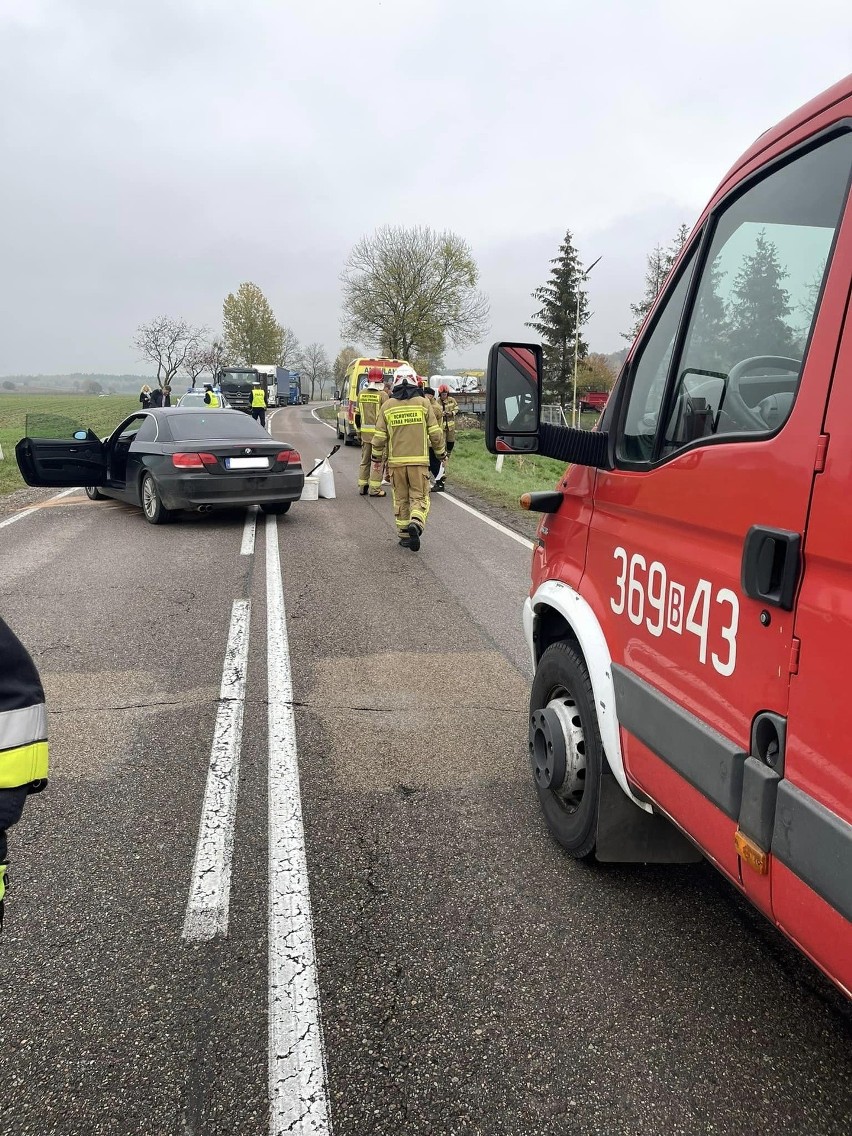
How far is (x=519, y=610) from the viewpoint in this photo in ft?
21.3

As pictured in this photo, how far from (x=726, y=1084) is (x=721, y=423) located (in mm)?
1678

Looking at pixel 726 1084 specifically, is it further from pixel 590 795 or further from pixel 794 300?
pixel 794 300

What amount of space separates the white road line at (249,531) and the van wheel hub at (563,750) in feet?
19.4

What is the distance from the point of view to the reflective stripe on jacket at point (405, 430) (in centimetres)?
854

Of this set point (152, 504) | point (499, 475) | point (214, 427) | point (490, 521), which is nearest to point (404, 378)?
point (214, 427)

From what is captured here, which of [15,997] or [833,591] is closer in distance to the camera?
[833,591]

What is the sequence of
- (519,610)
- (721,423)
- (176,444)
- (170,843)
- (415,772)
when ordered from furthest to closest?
(176,444) < (519,610) < (415,772) < (170,843) < (721,423)

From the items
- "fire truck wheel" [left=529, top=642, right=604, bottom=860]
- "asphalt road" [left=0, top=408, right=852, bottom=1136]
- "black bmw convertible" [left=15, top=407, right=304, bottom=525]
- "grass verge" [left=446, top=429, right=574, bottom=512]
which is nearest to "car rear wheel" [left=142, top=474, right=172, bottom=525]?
"black bmw convertible" [left=15, top=407, right=304, bottom=525]

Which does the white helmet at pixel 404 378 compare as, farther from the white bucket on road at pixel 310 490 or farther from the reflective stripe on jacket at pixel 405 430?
the white bucket on road at pixel 310 490

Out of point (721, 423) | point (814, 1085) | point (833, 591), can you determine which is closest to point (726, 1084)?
point (814, 1085)

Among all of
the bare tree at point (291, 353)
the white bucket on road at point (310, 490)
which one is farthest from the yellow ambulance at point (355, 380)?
the bare tree at point (291, 353)

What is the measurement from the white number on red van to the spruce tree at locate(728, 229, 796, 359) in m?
0.57

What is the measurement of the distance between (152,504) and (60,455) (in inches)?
53.9

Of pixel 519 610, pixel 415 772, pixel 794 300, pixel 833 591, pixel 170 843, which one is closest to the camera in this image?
pixel 833 591
